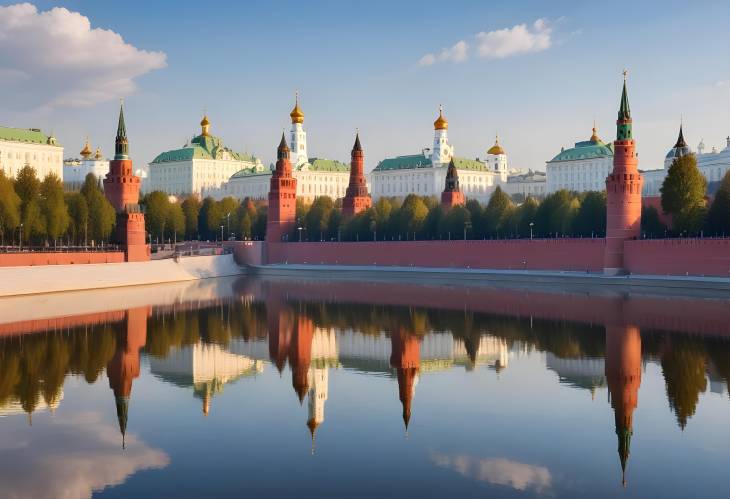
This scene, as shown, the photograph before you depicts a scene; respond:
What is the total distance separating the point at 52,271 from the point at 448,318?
18.3 meters

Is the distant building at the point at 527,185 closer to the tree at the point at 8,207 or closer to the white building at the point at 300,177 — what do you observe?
the white building at the point at 300,177

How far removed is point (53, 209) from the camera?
140 ft

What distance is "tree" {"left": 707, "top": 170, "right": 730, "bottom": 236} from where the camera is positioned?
125 feet

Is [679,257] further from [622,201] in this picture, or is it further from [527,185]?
[527,185]

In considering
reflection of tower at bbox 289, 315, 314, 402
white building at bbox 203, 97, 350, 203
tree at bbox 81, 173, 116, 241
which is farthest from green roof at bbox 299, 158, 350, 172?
reflection of tower at bbox 289, 315, 314, 402

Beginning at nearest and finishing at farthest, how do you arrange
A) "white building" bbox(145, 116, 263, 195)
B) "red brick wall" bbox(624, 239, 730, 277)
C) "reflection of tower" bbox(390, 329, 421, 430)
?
"reflection of tower" bbox(390, 329, 421, 430) < "red brick wall" bbox(624, 239, 730, 277) < "white building" bbox(145, 116, 263, 195)

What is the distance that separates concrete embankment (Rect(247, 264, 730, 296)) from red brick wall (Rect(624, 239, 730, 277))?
63 centimetres

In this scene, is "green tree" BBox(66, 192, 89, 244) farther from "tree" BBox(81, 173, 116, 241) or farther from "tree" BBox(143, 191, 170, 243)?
"tree" BBox(143, 191, 170, 243)

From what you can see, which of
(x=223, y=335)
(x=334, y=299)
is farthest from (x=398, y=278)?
(x=223, y=335)

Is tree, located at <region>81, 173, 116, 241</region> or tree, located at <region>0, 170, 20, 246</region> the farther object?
tree, located at <region>81, 173, 116, 241</region>

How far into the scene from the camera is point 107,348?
20.0m

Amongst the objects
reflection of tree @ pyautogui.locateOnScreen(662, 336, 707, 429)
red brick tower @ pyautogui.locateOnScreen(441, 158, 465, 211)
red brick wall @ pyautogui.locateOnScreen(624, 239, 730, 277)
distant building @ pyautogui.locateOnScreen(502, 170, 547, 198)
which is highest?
distant building @ pyautogui.locateOnScreen(502, 170, 547, 198)

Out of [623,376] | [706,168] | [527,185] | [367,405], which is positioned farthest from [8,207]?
[527,185]

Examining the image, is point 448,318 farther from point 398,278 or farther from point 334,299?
point 398,278
